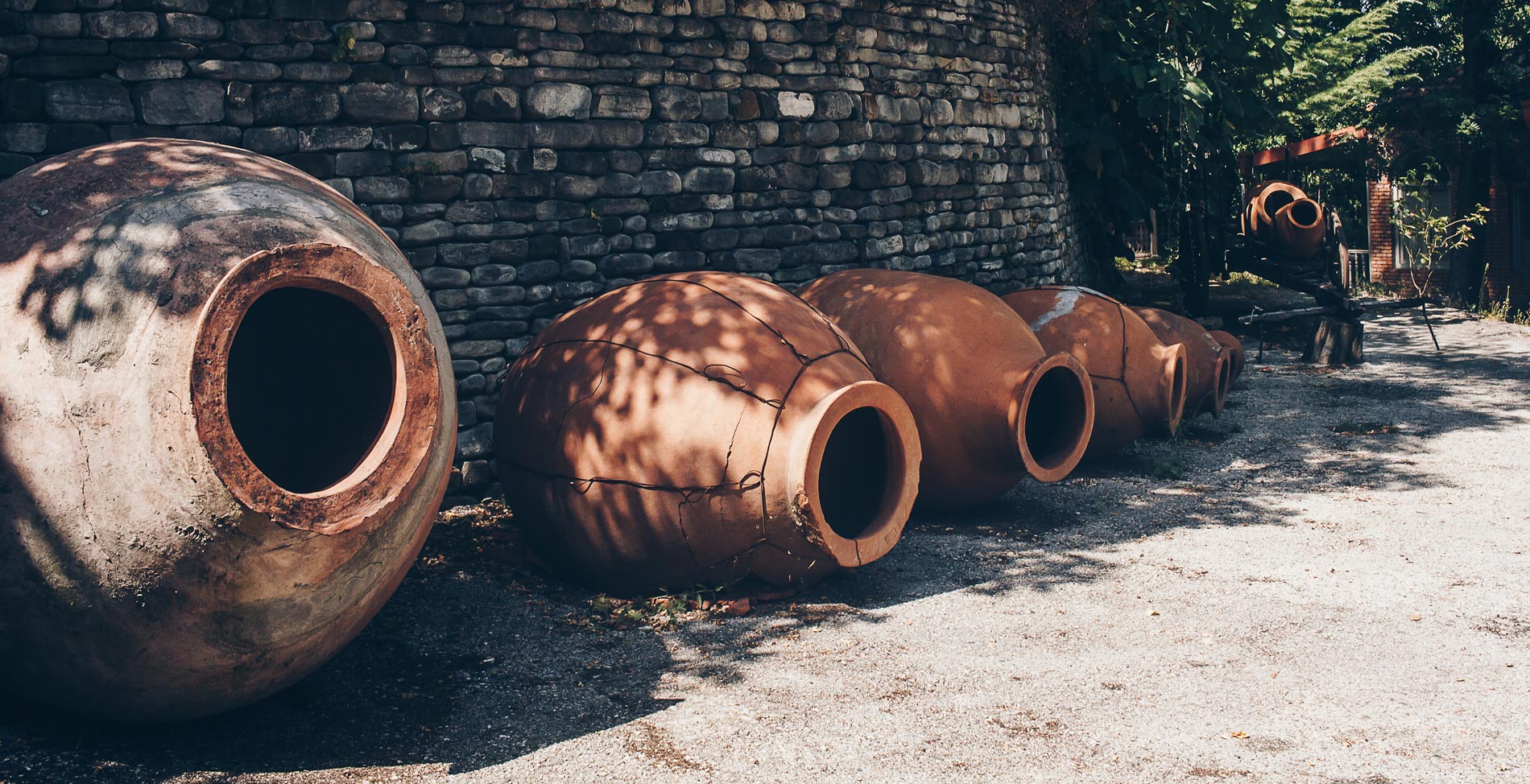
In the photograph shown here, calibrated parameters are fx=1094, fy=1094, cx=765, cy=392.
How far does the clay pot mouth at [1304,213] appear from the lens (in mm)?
11242

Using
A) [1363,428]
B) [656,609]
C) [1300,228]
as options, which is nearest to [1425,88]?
[1300,228]

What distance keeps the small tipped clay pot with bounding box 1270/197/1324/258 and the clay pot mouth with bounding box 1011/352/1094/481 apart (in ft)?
22.6

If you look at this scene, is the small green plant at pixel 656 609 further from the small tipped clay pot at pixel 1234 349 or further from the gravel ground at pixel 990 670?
the small tipped clay pot at pixel 1234 349

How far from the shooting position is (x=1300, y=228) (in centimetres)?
1107

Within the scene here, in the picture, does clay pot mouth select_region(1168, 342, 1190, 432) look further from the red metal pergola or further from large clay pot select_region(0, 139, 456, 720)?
the red metal pergola

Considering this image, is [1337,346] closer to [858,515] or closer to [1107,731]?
[858,515]

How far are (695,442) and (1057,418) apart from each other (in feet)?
7.28

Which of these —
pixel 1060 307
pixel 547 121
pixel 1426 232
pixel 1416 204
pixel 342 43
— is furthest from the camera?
pixel 1416 204

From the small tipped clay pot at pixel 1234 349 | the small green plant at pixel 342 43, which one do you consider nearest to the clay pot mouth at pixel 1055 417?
the small tipped clay pot at pixel 1234 349

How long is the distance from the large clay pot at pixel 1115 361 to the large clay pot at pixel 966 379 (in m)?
0.94

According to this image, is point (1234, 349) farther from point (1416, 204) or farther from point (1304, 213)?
point (1416, 204)

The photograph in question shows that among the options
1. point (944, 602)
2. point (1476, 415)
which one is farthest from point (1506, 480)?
point (944, 602)

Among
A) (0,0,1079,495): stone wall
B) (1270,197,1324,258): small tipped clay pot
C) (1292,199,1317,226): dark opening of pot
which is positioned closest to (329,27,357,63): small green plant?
(0,0,1079,495): stone wall

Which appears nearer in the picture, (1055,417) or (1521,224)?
(1055,417)
